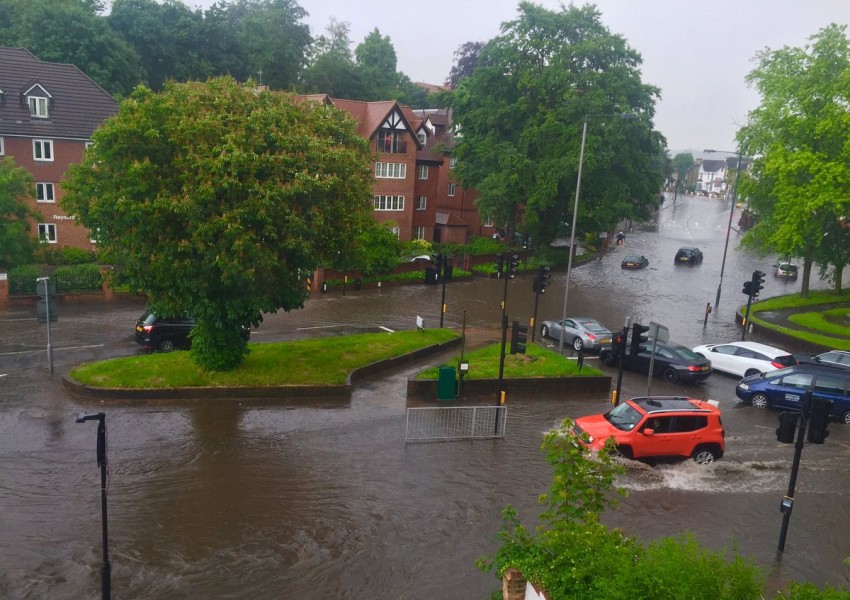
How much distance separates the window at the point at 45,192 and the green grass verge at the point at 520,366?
100ft

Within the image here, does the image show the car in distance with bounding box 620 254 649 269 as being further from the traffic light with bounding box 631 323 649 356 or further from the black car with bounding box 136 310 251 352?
the black car with bounding box 136 310 251 352

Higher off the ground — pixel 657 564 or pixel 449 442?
pixel 657 564

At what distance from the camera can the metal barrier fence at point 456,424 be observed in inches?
730

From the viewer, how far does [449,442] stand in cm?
1839

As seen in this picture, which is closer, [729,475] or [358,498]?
[358,498]

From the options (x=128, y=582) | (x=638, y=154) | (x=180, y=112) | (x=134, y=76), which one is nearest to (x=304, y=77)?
(x=134, y=76)

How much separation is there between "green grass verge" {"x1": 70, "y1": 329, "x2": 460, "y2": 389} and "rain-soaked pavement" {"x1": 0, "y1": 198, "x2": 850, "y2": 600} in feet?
2.99

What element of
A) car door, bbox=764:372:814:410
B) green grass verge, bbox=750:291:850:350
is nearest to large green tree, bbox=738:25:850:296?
green grass verge, bbox=750:291:850:350

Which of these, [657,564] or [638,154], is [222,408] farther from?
[638,154]

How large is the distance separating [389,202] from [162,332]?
3010 centimetres

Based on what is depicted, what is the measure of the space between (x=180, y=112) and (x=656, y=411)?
15.0m

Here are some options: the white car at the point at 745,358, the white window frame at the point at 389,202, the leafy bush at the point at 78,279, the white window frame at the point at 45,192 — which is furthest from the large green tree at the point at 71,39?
the white car at the point at 745,358

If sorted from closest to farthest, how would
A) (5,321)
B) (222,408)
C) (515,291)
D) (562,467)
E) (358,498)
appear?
(562,467)
(358,498)
(222,408)
(5,321)
(515,291)

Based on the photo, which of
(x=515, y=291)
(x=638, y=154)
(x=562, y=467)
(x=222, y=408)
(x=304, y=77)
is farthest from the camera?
(x=304, y=77)
